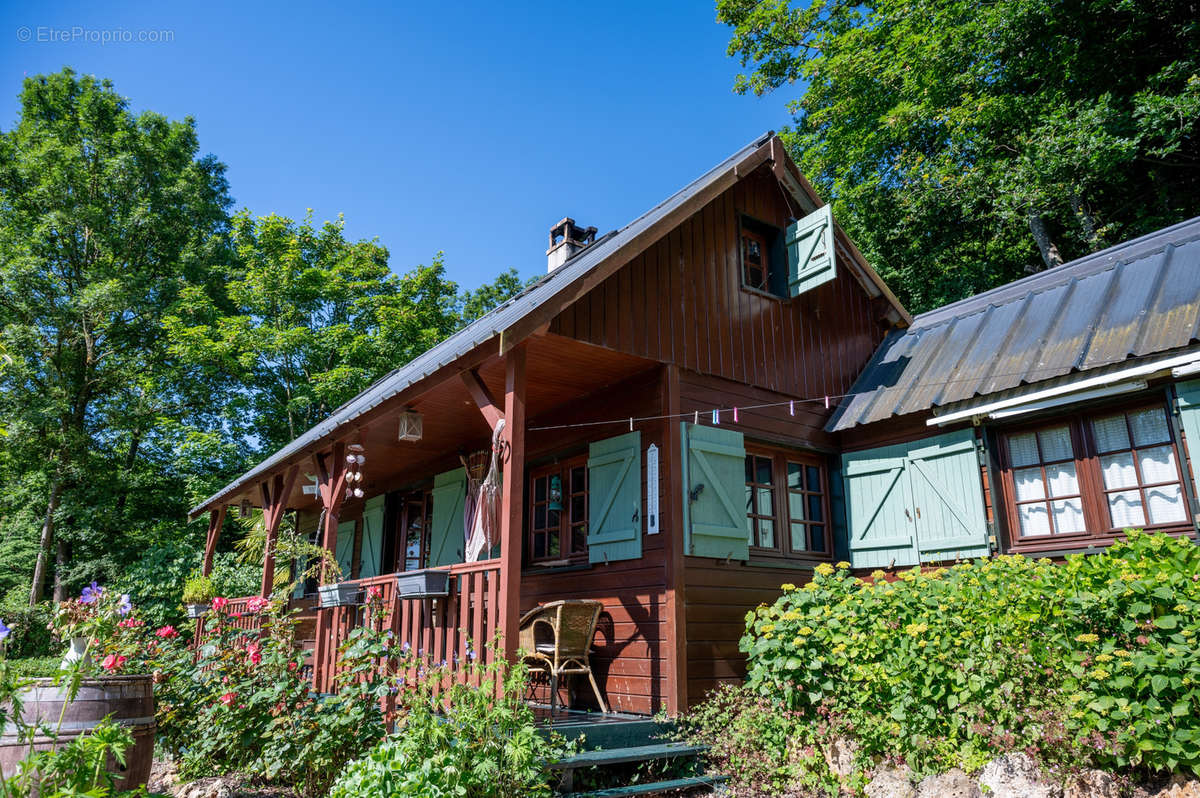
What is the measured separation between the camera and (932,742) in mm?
4418

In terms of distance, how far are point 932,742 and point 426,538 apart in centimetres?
814

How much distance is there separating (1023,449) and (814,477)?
2032mm

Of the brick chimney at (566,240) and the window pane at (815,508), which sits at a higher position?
the brick chimney at (566,240)

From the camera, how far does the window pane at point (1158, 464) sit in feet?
19.8

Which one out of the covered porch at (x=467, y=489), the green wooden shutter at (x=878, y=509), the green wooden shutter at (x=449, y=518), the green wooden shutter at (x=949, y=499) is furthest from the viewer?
the green wooden shutter at (x=449, y=518)

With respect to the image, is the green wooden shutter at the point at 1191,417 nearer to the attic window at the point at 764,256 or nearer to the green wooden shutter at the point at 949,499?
the green wooden shutter at the point at 949,499

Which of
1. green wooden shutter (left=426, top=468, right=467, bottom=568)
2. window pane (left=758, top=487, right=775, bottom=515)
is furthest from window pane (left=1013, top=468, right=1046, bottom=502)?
green wooden shutter (left=426, top=468, right=467, bottom=568)

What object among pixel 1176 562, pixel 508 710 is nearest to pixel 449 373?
pixel 508 710

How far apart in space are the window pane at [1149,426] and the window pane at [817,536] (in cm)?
290

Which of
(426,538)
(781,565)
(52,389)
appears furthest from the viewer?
(52,389)

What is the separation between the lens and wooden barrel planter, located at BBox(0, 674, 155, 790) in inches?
151

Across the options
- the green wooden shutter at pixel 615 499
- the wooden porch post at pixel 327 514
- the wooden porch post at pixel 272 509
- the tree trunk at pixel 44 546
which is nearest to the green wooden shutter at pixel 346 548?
the wooden porch post at pixel 272 509

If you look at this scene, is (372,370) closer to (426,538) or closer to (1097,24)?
(426,538)

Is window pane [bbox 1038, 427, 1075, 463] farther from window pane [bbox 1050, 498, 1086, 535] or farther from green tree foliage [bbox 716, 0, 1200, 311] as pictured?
green tree foliage [bbox 716, 0, 1200, 311]
